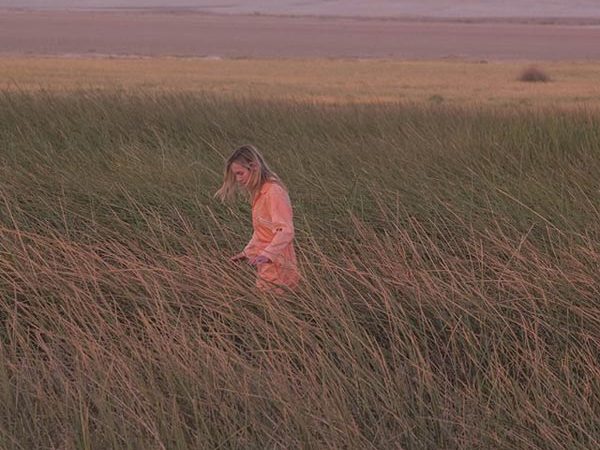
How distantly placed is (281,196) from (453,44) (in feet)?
227

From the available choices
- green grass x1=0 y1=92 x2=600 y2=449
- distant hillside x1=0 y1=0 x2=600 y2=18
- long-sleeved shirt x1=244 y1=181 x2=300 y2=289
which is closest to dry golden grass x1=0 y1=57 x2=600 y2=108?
green grass x1=0 y1=92 x2=600 y2=449

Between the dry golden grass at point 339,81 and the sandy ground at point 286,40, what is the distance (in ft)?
48.9

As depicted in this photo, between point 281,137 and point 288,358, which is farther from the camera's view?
point 281,137

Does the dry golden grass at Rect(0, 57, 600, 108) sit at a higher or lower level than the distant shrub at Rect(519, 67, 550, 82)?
higher

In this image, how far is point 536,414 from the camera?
3.38m

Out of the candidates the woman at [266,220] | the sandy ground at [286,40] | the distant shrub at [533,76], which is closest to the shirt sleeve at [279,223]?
the woman at [266,220]

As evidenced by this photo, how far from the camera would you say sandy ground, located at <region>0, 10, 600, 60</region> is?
57478 mm

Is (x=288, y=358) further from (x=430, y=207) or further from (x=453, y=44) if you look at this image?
(x=453, y=44)

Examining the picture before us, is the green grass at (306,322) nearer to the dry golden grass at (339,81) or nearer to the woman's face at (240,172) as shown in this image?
the woman's face at (240,172)

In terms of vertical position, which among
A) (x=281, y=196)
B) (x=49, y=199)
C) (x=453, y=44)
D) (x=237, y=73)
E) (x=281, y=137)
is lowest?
(x=453, y=44)

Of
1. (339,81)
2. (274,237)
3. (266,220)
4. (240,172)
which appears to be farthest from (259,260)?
(339,81)

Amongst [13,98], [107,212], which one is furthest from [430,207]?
[13,98]

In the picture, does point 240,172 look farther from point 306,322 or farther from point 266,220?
point 306,322

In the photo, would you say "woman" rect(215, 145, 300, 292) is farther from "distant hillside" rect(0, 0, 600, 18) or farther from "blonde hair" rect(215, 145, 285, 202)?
"distant hillside" rect(0, 0, 600, 18)
